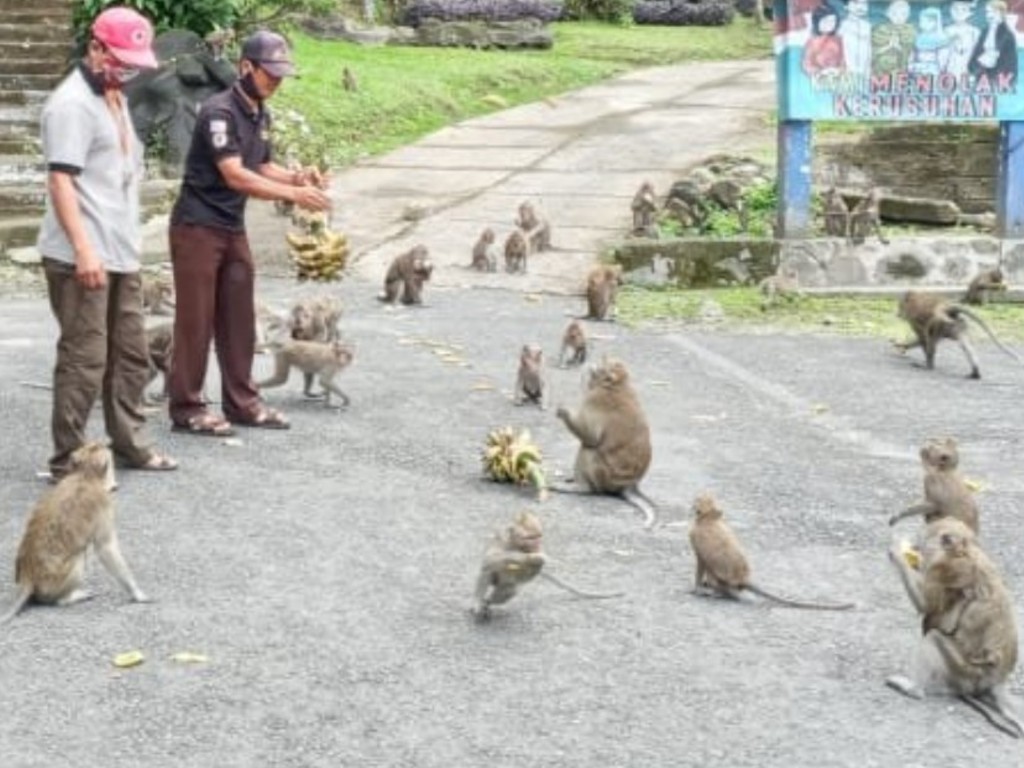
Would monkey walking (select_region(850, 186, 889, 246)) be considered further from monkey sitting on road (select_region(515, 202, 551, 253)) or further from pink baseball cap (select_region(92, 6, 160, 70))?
pink baseball cap (select_region(92, 6, 160, 70))

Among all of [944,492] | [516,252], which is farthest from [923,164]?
[944,492]

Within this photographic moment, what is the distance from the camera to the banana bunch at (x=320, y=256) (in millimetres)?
14344

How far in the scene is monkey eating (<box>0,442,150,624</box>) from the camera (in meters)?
6.61

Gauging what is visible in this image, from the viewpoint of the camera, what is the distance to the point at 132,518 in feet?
25.5

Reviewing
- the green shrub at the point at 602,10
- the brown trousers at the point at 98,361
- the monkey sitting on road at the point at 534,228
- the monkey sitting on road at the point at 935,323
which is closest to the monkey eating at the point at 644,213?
the monkey sitting on road at the point at 534,228

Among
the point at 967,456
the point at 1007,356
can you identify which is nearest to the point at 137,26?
the point at 967,456

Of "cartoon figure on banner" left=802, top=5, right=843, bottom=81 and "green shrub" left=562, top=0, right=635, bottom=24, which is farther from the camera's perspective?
"green shrub" left=562, top=0, right=635, bottom=24

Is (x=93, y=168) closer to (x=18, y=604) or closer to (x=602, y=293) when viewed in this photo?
(x=18, y=604)

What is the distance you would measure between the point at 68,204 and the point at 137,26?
31.5 inches

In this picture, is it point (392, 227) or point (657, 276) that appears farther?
point (392, 227)

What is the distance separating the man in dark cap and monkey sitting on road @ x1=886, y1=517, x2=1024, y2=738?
4.08 m

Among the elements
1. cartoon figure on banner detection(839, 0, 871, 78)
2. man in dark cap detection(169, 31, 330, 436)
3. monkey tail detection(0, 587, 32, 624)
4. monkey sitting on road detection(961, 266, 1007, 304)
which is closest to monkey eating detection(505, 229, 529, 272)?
cartoon figure on banner detection(839, 0, 871, 78)

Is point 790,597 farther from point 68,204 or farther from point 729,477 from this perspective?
point 68,204

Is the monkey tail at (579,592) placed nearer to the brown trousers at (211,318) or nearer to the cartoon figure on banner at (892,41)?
the brown trousers at (211,318)
